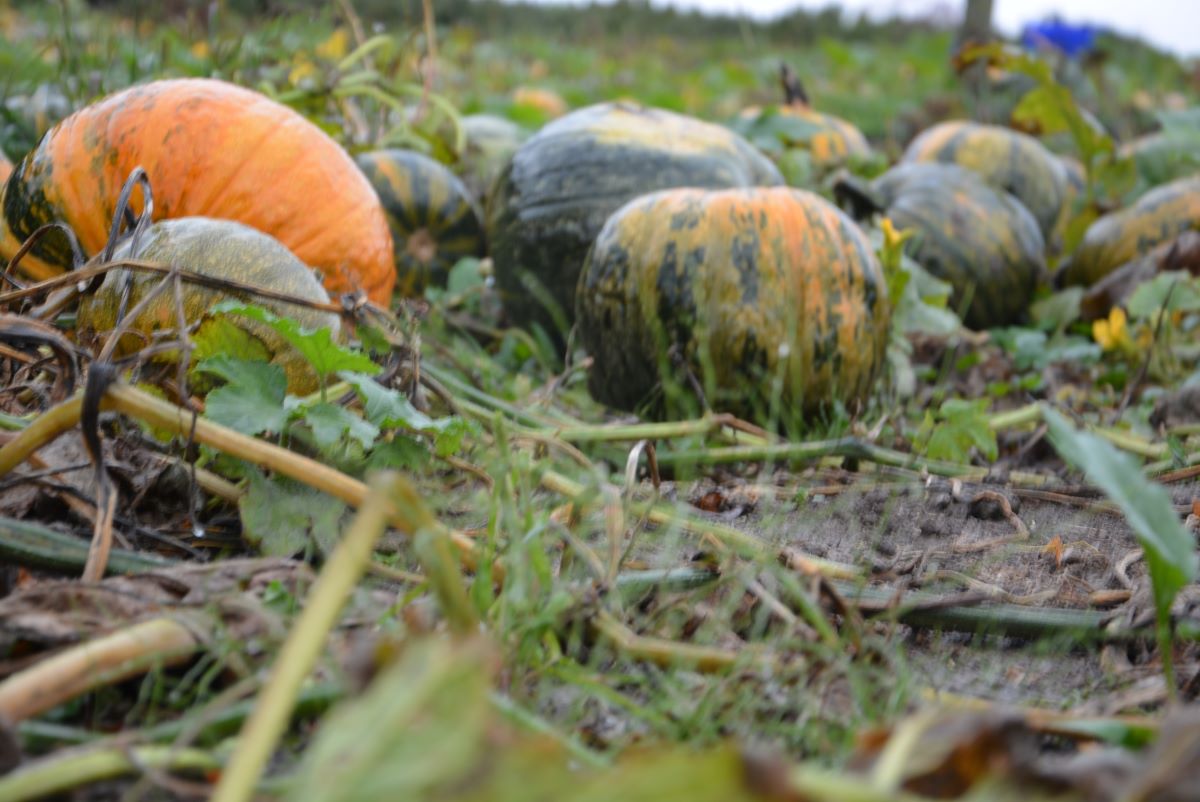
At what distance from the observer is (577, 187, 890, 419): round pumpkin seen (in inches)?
106

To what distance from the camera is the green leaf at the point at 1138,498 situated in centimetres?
96

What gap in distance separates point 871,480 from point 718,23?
54.9ft

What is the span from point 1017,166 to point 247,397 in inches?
175

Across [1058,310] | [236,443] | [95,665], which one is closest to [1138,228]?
[1058,310]

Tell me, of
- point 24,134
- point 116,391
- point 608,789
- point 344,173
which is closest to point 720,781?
point 608,789

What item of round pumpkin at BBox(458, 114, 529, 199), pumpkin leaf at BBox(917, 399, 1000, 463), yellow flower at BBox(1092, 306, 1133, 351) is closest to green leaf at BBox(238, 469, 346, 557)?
pumpkin leaf at BBox(917, 399, 1000, 463)

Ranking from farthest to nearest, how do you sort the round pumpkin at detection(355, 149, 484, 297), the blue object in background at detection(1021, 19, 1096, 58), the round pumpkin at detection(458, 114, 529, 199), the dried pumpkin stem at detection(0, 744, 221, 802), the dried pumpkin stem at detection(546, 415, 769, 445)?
the blue object in background at detection(1021, 19, 1096, 58) < the round pumpkin at detection(458, 114, 529, 199) < the round pumpkin at detection(355, 149, 484, 297) < the dried pumpkin stem at detection(546, 415, 769, 445) < the dried pumpkin stem at detection(0, 744, 221, 802)

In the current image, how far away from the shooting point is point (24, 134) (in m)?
3.44

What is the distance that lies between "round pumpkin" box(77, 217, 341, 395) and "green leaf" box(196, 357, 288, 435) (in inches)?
7.7

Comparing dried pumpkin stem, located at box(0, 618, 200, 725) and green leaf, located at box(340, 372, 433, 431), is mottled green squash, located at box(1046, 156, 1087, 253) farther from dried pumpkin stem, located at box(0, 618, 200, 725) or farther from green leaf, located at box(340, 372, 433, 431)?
dried pumpkin stem, located at box(0, 618, 200, 725)

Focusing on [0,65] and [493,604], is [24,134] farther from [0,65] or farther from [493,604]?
[493,604]

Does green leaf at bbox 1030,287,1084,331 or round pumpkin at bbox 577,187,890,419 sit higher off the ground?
round pumpkin at bbox 577,187,890,419

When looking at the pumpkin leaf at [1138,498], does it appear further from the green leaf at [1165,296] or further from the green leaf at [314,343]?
the green leaf at [1165,296]

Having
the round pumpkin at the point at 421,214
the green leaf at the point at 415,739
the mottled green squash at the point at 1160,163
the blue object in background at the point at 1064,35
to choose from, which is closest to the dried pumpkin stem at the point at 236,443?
the green leaf at the point at 415,739
